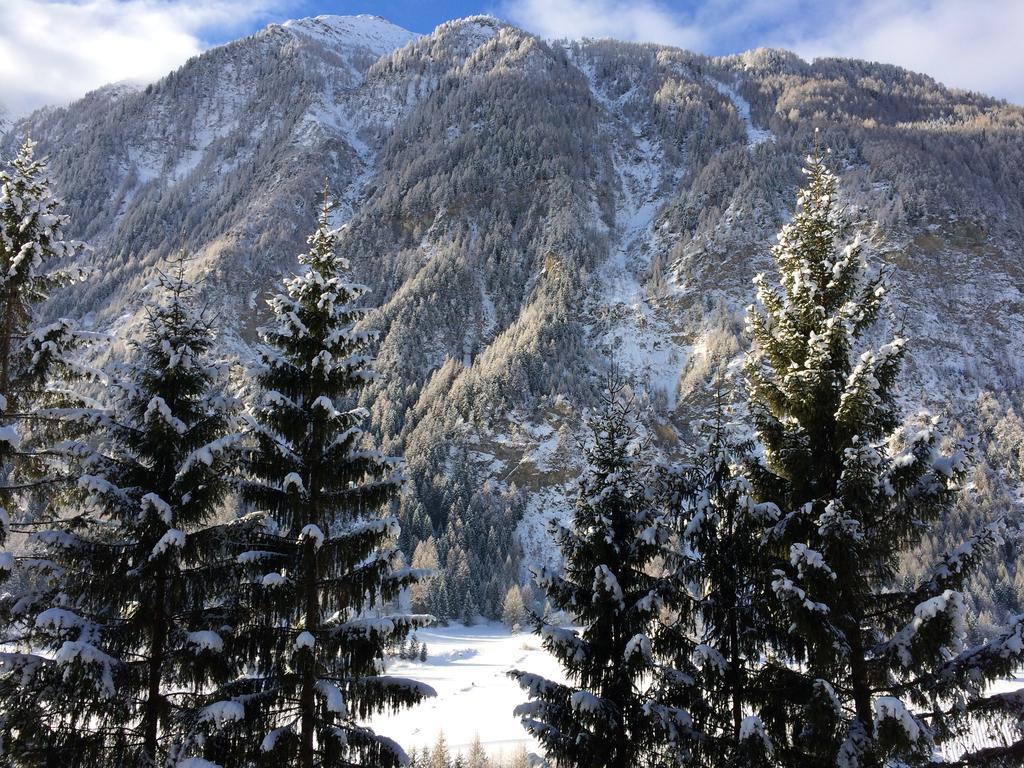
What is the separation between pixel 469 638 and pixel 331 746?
78815 millimetres

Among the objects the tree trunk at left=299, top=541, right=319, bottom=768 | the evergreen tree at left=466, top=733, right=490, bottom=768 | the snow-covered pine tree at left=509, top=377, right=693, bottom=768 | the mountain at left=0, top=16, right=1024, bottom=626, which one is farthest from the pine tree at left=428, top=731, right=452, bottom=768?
the mountain at left=0, top=16, right=1024, bottom=626

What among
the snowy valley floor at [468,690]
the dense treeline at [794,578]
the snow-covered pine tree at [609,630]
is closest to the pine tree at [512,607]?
the snowy valley floor at [468,690]

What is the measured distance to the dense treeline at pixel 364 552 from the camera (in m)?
7.46

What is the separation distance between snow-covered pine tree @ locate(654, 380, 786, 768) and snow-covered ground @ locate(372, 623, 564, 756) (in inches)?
868

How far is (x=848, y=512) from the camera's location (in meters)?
7.45

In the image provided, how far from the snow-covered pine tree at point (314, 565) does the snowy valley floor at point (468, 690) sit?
23.8m

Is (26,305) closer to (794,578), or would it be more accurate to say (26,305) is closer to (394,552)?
(394,552)

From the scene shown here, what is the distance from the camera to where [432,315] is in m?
160

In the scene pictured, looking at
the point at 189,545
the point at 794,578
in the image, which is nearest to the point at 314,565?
the point at 189,545

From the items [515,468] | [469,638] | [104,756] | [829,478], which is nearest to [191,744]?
[104,756]

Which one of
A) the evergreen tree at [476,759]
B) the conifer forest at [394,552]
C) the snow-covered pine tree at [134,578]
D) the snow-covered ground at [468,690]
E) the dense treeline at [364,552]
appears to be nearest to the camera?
the conifer forest at [394,552]

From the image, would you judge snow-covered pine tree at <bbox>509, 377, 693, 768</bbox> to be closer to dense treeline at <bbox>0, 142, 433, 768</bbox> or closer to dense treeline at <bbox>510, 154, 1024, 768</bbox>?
dense treeline at <bbox>510, 154, 1024, 768</bbox>

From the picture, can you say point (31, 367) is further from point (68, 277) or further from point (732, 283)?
point (732, 283)

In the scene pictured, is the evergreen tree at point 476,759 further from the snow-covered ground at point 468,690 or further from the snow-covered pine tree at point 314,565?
the snow-covered pine tree at point 314,565
